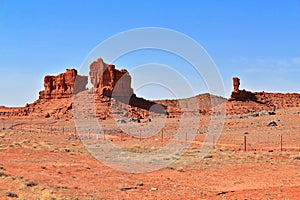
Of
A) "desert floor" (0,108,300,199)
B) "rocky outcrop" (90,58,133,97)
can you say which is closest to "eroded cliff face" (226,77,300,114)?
"rocky outcrop" (90,58,133,97)

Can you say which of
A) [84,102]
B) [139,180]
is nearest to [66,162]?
[139,180]

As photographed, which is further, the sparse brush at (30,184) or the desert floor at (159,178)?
the sparse brush at (30,184)

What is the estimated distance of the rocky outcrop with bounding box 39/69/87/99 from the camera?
335ft

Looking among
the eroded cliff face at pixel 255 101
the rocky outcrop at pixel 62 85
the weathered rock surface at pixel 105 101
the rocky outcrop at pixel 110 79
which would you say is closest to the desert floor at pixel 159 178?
the weathered rock surface at pixel 105 101

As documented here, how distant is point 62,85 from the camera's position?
105438 mm

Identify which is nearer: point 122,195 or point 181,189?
point 122,195

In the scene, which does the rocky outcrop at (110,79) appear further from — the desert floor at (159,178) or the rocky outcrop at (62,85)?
the desert floor at (159,178)

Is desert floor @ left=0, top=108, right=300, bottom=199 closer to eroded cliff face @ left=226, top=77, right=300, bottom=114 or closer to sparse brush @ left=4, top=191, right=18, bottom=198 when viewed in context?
sparse brush @ left=4, top=191, right=18, bottom=198

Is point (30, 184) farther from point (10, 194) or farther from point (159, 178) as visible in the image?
point (159, 178)

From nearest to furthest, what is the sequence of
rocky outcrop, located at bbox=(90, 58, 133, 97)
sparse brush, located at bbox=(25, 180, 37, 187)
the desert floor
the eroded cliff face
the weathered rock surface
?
1. the desert floor
2. sparse brush, located at bbox=(25, 180, 37, 187)
3. the weathered rock surface
4. rocky outcrop, located at bbox=(90, 58, 133, 97)
5. the eroded cliff face

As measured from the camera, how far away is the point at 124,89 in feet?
334

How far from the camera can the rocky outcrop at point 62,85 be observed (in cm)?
10212

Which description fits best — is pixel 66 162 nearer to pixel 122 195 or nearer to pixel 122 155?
pixel 122 155

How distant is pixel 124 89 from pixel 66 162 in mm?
81512
